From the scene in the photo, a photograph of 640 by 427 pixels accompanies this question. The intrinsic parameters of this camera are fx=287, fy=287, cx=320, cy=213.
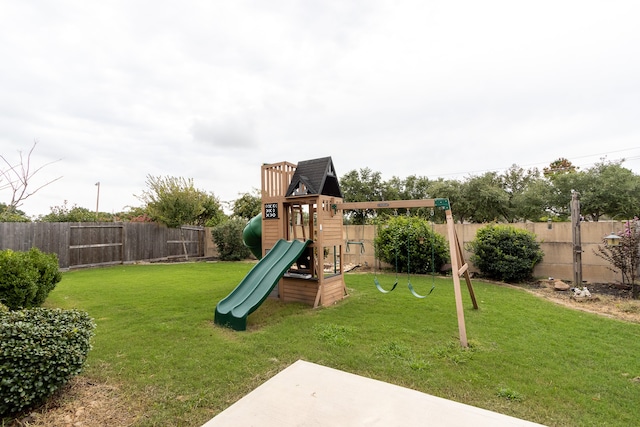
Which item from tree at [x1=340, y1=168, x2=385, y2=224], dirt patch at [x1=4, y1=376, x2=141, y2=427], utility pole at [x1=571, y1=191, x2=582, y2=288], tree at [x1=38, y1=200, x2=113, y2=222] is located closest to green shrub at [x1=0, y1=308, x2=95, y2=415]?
dirt patch at [x1=4, y1=376, x2=141, y2=427]

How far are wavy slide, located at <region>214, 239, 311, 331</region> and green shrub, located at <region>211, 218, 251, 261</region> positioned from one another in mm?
8496

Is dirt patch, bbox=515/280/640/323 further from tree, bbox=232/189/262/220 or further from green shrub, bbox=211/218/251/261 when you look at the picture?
tree, bbox=232/189/262/220

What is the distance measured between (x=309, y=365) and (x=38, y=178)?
585 centimetres

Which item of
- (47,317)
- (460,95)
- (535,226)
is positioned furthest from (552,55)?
(47,317)

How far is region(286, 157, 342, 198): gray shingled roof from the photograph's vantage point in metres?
6.18

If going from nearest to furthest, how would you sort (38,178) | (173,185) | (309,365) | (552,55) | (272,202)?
(309,365) < (38,178) < (272,202) < (552,55) < (173,185)

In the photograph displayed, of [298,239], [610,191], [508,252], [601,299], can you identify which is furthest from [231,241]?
[610,191]

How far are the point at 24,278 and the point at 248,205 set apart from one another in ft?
53.3

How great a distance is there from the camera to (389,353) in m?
3.39

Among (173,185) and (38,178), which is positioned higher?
(173,185)

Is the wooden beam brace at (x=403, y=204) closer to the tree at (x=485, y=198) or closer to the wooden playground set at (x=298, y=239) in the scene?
the wooden playground set at (x=298, y=239)

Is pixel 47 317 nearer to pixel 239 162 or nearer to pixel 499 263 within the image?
pixel 499 263

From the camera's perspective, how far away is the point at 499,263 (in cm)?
795

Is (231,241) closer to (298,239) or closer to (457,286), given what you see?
(298,239)
